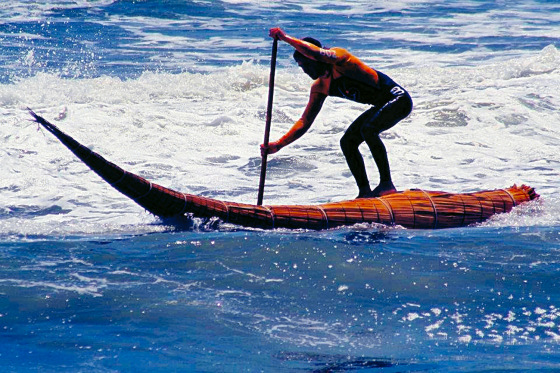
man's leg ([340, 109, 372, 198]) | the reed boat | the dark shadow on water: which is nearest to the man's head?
man's leg ([340, 109, 372, 198])

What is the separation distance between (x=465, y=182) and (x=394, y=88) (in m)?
2.87

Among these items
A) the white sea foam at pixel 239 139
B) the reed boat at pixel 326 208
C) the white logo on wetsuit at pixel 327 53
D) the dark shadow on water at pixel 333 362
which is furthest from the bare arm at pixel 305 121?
the dark shadow on water at pixel 333 362

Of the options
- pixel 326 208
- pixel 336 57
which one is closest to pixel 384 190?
pixel 326 208

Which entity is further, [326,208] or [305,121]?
[305,121]

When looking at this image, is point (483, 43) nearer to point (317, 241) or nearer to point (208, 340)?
point (317, 241)

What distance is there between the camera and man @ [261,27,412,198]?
22.5ft

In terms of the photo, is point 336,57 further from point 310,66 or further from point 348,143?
point 348,143

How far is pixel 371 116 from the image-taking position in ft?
23.5

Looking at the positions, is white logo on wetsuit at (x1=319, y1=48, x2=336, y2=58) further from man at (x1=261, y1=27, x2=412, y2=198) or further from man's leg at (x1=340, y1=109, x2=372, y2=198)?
man's leg at (x1=340, y1=109, x2=372, y2=198)

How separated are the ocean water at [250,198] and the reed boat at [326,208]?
0.13 meters

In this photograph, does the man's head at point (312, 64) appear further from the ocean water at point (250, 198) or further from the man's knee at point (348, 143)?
the ocean water at point (250, 198)

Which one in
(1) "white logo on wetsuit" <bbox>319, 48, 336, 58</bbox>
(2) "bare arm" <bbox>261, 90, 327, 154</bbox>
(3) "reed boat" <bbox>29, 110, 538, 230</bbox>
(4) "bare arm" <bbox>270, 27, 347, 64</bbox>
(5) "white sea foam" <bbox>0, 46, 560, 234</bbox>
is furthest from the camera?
(5) "white sea foam" <bbox>0, 46, 560, 234</bbox>

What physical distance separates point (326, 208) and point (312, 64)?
1210 mm

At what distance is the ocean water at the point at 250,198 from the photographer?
4328 millimetres
